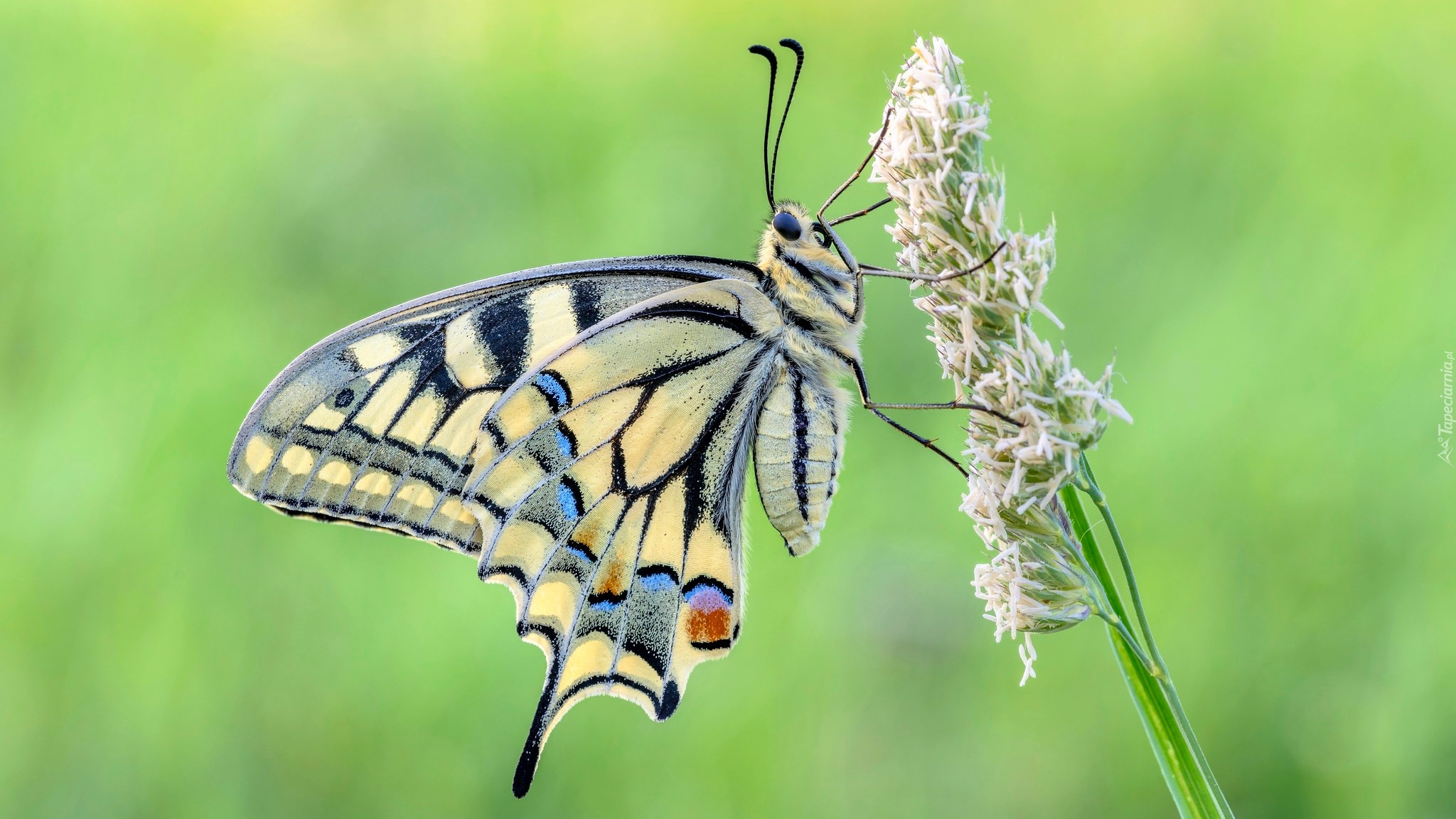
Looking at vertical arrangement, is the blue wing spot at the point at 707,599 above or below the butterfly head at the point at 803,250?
below

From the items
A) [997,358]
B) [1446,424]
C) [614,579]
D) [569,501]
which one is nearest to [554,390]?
[569,501]

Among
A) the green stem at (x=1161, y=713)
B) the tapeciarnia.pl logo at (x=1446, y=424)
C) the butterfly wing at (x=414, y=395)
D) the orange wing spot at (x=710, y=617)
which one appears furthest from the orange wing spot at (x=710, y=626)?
the tapeciarnia.pl logo at (x=1446, y=424)

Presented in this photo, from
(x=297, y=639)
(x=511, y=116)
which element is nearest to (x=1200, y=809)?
(x=297, y=639)

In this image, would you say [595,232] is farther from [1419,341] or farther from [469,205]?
[1419,341]

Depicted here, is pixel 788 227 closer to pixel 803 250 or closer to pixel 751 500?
pixel 803 250

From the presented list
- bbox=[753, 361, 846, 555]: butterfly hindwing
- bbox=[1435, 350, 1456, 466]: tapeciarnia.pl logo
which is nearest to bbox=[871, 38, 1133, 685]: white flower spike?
bbox=[753, 361, 846, 555]: butterfly hindwing

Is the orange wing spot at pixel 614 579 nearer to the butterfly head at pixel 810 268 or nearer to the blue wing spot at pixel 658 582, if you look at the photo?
the blue wing spot at pixel 658 582

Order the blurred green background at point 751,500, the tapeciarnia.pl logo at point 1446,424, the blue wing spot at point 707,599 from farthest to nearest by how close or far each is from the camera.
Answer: the tapeciarnia.pl logo at point 1446,424
the blurred green background at point 751,500
the blue wing spot at point 707,599
